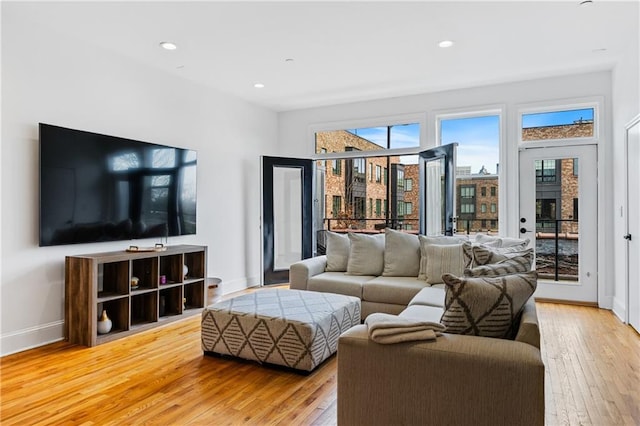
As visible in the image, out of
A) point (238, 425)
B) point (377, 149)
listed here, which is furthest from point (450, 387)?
point (377, 149)

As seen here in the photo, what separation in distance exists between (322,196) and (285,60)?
9.73 ft

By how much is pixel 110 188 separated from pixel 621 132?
518 cm

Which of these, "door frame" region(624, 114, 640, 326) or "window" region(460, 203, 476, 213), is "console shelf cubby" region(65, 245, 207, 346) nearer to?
"window" region(460, 203, 476, 213)

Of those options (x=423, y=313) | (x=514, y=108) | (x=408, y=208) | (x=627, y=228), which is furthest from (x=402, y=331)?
(x=408, y=208)

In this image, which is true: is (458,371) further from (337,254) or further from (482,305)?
(337,254)

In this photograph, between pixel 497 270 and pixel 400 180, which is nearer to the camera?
pixel 497 270

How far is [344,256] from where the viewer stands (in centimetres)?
454

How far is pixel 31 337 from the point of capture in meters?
3.39

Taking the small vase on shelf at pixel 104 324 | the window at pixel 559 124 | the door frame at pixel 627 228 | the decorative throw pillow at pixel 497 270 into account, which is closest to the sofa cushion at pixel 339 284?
the small vase on shelf at pixel 104 324

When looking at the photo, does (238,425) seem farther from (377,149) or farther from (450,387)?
(377,149)

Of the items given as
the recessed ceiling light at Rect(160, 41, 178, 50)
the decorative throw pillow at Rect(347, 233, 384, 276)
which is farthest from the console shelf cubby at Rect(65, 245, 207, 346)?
the recessed ceiling light at Rect(160, 41, 178, 50)

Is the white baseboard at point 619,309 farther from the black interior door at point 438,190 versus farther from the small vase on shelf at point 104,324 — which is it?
the small vase on shelf at point 104,324

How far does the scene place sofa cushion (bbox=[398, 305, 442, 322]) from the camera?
2.62 metres

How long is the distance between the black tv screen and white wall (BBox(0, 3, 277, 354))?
14 centimetres
